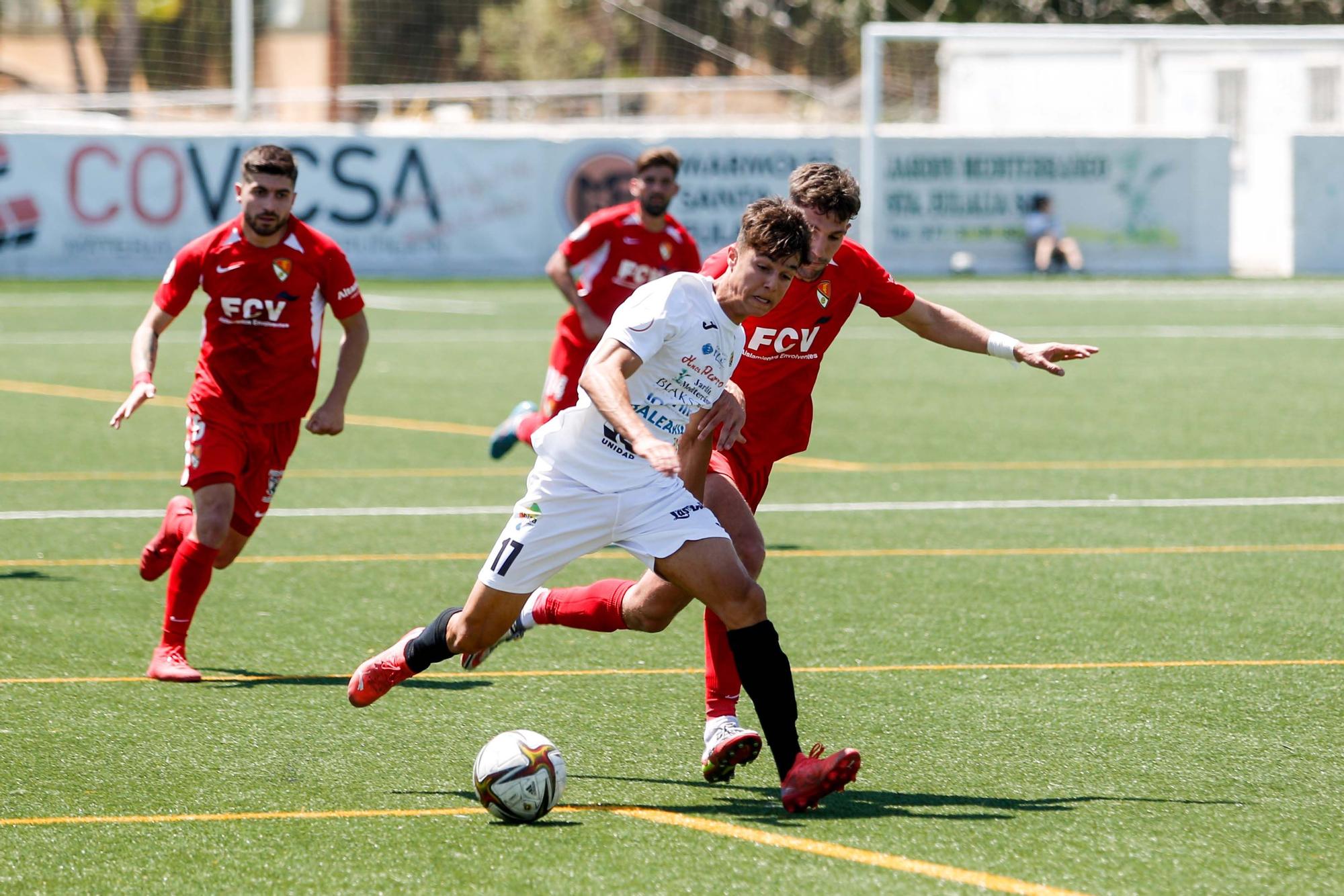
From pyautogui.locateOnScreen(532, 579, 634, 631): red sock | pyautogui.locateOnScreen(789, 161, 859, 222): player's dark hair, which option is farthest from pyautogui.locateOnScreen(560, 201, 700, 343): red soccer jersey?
pyautogui.locateOnScreen(789, 161, 859, 222): player's dark hair

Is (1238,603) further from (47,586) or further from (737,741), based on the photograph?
(47,586)

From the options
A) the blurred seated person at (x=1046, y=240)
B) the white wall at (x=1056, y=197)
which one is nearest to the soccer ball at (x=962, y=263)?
the white wall at (x=1056, y=197)

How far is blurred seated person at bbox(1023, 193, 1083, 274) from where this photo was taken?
103ft

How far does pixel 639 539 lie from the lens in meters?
5.44

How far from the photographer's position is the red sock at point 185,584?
7.19 m

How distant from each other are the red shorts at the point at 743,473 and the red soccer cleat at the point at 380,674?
121 cm

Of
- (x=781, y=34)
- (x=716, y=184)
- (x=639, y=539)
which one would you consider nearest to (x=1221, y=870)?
(x=639, y=539)

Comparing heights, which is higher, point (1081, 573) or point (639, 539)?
point (639, 539)

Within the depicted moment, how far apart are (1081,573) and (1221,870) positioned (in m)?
4.68

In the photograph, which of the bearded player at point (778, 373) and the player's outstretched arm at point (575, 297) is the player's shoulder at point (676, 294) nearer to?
the bearded player at point (778, 373)

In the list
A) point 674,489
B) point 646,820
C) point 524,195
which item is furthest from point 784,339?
point 524,195

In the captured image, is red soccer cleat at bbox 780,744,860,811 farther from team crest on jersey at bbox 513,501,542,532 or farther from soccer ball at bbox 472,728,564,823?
team crest on jersey at bbox 513,501,542,532

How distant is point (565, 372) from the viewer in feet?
35.6

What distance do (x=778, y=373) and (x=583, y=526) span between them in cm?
136
